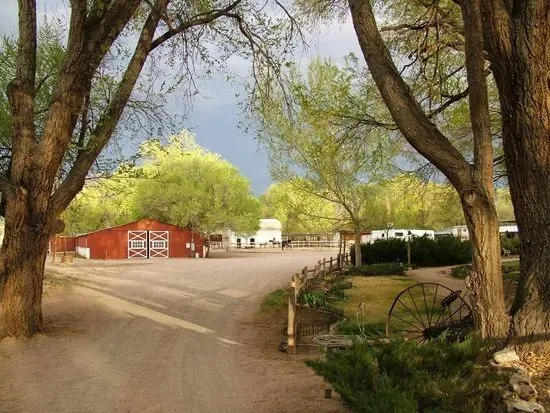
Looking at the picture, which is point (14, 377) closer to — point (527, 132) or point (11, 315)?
point (11, 315)

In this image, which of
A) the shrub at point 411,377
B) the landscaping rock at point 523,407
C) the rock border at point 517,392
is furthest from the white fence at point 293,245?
the landscaping rock at point 523,407

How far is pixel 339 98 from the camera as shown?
15188 millimetres

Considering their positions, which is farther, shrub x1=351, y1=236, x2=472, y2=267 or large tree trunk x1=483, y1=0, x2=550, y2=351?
shrub x1=351, y1=236, x2=472, y2=267

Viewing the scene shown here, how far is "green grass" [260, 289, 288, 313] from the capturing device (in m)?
17.0

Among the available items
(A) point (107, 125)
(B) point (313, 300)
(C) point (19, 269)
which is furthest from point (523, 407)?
(B) point (313, 300)

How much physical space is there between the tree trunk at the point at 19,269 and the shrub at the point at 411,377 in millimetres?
8127

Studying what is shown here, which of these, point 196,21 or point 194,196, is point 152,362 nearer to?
point 196,21

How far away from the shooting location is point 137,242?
49562 millimetres

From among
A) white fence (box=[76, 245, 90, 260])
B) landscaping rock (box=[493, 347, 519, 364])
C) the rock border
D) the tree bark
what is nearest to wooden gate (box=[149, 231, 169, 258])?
white fence (box=[76, 245, 90, 260])

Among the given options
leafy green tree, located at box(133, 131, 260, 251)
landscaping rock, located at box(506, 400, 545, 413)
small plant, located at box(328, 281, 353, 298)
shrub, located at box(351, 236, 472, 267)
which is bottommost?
small plant, located at box(328, 281, 353, 298)

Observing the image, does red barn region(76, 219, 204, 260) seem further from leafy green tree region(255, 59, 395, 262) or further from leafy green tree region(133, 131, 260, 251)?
leafy green tree region(255, 59, 395, 262)

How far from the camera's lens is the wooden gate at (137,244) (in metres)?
49.5

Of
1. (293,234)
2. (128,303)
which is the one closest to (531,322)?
(128,303)

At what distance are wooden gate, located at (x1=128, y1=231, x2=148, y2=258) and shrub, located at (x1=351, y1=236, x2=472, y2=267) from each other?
21674 mm
